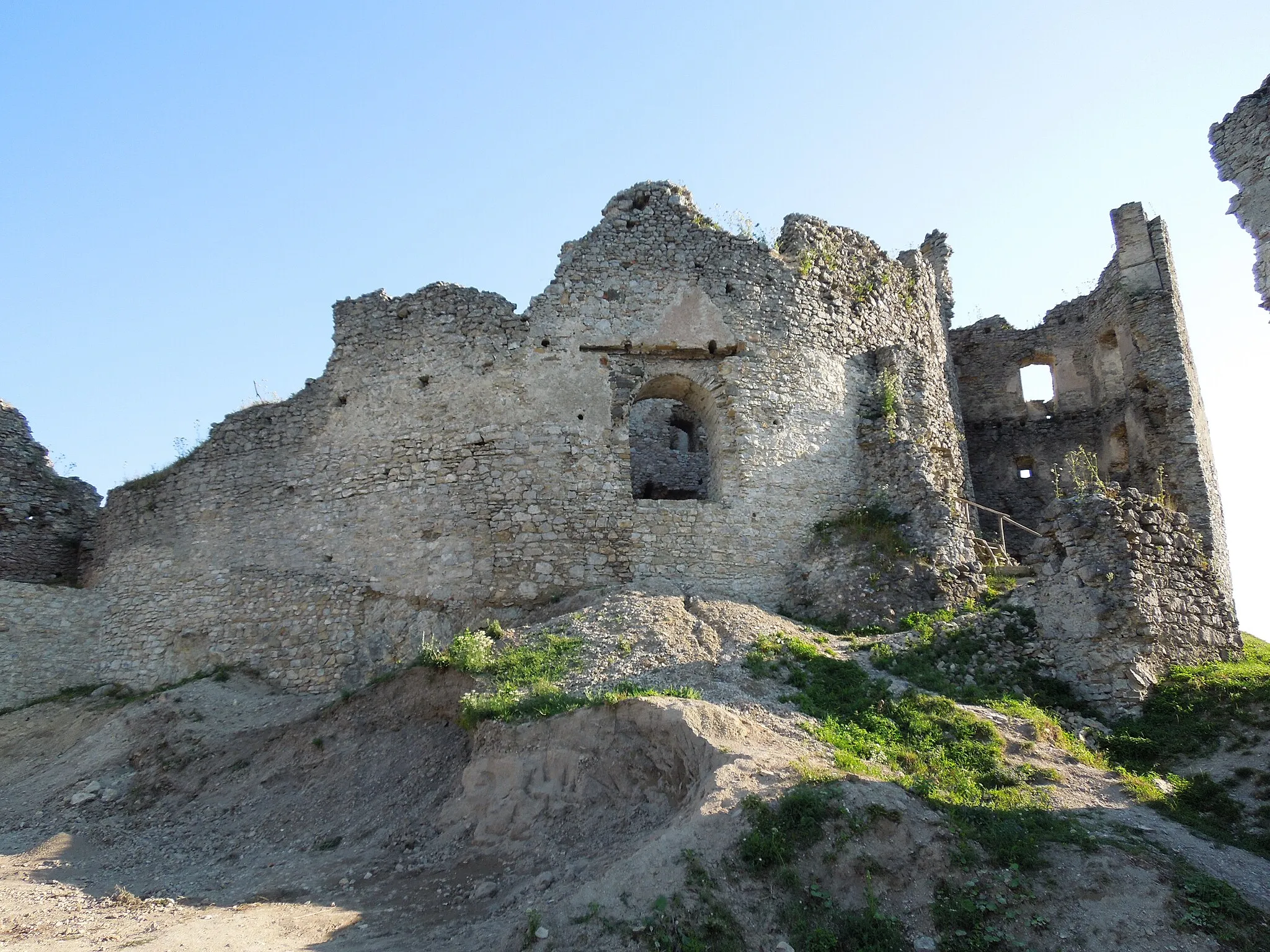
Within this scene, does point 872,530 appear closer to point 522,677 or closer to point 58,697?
point 522,677

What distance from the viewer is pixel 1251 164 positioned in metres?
10.1

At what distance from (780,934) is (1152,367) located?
57.0 ft

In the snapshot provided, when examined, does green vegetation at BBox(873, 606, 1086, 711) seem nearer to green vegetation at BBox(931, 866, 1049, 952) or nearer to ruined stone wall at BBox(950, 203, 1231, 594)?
green vegetation at BBox(931, 866, 1049, 952)

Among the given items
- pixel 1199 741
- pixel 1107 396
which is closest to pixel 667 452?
pixel 1107 396

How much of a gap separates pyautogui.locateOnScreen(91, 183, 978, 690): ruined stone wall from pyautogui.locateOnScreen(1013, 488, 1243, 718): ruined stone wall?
6.49 feet

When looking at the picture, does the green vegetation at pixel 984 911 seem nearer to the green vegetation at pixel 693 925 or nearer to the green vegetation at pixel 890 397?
the green vegetation at pixel 693 925

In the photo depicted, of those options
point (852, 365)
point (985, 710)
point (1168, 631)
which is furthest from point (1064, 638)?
point (852, 365)

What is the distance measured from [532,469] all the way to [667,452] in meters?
9.15

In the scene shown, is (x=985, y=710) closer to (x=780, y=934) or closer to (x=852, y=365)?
(x=780, y=934)

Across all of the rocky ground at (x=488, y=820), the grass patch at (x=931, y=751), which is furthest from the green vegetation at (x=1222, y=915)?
the grass patch at (x=931, y=751)

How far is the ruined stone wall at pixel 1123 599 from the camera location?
11273 mm

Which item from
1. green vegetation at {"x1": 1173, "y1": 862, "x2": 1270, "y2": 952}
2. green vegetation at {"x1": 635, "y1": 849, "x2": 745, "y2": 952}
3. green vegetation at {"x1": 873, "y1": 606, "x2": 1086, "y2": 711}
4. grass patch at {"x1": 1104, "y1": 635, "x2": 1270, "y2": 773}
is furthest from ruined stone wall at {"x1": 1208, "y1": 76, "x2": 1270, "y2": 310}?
green vegetation at {"x1": 635, "y1": 849, "x2": 745, "y2": 952}

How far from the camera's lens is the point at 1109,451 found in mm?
20938

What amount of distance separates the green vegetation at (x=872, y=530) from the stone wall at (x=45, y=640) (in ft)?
40.0
